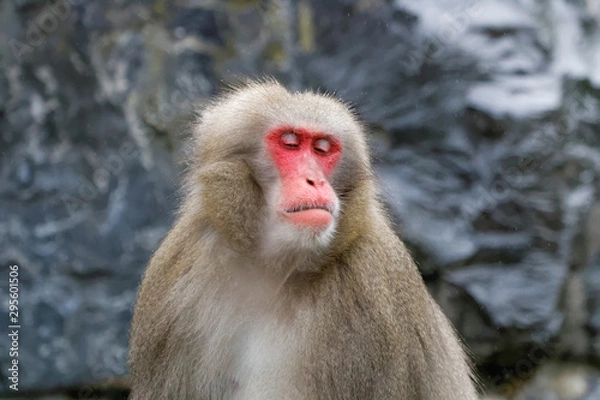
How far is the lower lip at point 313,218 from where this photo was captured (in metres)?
3.50

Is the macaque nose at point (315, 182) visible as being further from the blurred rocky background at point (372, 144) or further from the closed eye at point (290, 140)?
the blurred rocky background at point (372, 144)

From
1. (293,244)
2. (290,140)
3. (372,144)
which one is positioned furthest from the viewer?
(372,144)

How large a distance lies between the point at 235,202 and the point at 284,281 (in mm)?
467

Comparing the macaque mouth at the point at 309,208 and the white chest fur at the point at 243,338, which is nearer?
the macaque mouth at the point at 309,208

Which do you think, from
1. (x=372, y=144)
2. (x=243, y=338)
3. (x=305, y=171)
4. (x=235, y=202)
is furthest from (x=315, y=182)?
(x=372, y=144)

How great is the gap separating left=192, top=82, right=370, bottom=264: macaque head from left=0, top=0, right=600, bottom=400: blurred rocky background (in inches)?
125

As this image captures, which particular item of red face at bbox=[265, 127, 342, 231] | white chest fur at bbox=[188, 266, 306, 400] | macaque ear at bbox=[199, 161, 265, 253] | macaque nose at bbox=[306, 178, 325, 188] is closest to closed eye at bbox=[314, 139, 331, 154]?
red face at bbox=[265, 127, 342, 231]

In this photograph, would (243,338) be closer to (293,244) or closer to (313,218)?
(293,244)

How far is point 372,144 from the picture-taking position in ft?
23.0

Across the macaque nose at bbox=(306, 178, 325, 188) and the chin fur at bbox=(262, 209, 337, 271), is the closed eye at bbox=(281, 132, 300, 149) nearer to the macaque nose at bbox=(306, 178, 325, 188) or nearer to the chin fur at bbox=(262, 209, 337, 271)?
the macaque nose at bbox=(306, 178, 325, 188)

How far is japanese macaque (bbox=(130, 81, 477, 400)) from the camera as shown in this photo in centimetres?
367

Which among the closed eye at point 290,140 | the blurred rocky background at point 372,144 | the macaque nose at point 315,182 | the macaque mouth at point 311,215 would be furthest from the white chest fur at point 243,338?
the blurred rocky background at point 372,144

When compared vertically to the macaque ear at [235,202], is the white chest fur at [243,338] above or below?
below

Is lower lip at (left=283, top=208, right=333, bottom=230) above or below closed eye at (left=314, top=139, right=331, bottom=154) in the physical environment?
below
